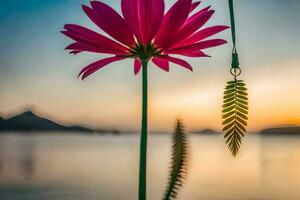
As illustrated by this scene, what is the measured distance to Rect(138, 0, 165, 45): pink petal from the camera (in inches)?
17.0

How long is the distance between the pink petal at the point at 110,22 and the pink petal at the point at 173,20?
2cm

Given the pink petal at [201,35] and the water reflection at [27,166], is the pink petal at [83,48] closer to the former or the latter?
the pink petal at [201,35]

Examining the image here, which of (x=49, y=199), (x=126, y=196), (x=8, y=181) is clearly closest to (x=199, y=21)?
(x=126, y=196)

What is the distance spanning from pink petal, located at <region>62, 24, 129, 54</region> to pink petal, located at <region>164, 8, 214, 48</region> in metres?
0.04

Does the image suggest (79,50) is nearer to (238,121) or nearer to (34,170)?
(238,121)

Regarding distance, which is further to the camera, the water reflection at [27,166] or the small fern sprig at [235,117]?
the water reflection at [27,166]

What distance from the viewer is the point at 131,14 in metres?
0.44

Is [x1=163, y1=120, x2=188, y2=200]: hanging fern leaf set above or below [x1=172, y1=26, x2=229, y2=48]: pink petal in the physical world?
below

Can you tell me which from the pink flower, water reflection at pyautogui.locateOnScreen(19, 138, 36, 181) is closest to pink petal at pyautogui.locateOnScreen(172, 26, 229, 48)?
the pink flower

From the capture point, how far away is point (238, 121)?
15.8 inches

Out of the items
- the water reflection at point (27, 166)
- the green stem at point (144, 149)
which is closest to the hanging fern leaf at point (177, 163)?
the green stem at point (144, 149)

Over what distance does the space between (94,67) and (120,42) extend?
0.05 metres

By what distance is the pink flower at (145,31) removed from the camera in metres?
0.43

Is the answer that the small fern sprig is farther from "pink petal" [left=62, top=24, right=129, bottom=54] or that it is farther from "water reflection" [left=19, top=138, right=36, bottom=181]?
"water reflection" [left=19, top=138, right=36, bottom=181]
